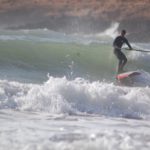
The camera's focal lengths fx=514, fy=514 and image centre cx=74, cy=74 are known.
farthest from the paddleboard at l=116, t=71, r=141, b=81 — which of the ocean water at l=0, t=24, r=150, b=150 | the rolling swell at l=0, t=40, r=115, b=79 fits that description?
the rolling swell at l=0, t=40, r=115, b=79

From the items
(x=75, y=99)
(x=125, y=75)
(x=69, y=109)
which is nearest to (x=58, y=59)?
(x=125, y=75)

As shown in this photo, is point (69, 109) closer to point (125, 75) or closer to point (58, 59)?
point (125, 75)

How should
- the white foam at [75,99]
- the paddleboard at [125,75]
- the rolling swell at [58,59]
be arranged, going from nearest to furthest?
the white foam at [75,99]
the paddleboard at [125,75]
the rolling swell at [58,59]

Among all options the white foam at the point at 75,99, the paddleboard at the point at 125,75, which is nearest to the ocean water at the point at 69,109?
the white foam at the point at 75,99

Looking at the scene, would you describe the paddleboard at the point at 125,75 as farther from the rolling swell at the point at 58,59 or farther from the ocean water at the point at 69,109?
the rolling swell at the point at 58,59

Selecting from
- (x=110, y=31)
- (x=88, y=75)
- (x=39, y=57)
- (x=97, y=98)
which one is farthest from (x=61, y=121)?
(x=110, y=31)

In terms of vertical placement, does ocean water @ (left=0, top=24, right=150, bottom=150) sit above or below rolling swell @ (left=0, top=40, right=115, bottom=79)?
below

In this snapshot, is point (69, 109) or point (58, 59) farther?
point (58, 59)

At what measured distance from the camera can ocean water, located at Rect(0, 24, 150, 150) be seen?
28.9 ft

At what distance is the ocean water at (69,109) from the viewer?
880cm

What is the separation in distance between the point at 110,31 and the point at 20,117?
109 feet

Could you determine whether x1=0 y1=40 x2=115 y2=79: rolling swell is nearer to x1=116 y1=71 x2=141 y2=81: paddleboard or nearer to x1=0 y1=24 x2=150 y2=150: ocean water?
x1=0 y1=24 x2=150 y2=150: ocean water

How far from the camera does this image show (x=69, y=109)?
474 inches

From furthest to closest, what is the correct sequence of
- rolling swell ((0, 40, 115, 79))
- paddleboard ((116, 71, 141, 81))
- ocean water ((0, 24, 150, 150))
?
rolling swell ((0, 40, 115, 79))
paddleboard ((116, 71, 141, 81))
ocean water ((0, 24, 150, 150))
